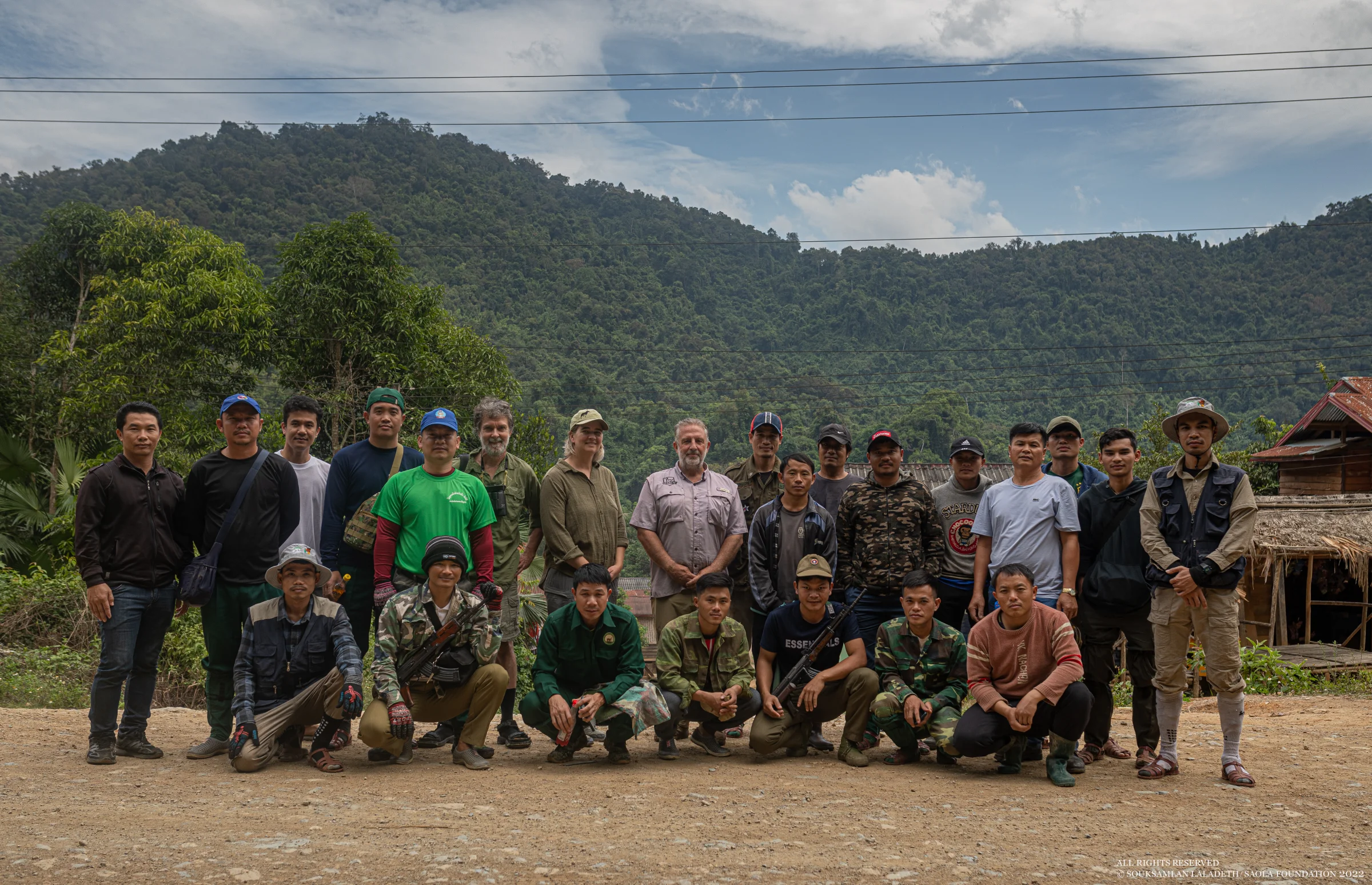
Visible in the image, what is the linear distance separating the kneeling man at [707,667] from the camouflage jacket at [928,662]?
873 millimetres

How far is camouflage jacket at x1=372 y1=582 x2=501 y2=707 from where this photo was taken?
575 cm

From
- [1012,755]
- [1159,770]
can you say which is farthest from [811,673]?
[1159,770]

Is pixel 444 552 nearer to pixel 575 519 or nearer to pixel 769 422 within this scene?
pixel 575 519

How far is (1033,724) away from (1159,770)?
30.3 inches

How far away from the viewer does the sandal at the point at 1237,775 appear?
217 inches

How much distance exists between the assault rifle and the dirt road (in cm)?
36

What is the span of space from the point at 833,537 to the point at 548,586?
1.97 m

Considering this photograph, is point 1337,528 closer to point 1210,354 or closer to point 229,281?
point 229,281

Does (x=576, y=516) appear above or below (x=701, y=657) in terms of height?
above

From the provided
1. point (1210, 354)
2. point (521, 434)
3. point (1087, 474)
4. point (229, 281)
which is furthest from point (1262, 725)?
point (1210, 354)

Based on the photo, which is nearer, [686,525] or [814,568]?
[814,568]

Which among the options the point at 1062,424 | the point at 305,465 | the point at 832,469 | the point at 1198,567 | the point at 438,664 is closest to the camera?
the point at 1198,567

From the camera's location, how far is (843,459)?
6.92 meters

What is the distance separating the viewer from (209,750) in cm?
607
